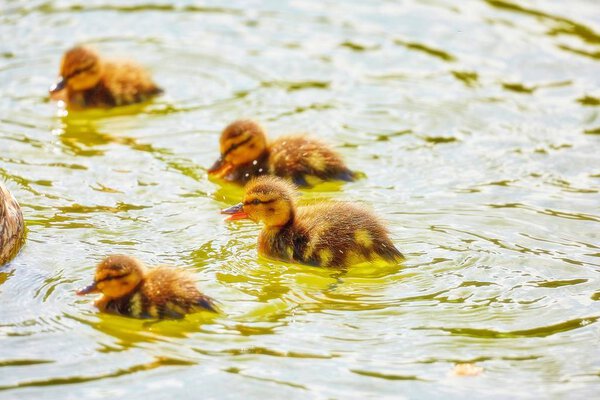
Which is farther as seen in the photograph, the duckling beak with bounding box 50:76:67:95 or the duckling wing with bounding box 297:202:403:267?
the duckling beak with bounding box 50:76:67:95

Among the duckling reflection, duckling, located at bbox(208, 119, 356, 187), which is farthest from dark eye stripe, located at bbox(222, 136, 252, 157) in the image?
the duckling reflection

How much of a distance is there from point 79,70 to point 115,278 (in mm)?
3524

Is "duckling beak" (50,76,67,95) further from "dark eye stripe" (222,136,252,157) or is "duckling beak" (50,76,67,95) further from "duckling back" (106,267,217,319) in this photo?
"duckling back" (106,267,217,319)

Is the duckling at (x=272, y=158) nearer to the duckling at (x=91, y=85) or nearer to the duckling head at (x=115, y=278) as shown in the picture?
the duckling at (x=91, y=85)

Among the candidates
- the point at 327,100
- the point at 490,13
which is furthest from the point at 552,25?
the point at 327,100

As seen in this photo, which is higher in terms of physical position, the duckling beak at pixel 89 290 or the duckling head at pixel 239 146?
the duckling head at pixel 239 146

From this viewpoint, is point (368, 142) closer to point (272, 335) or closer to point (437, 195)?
point (437, 195)

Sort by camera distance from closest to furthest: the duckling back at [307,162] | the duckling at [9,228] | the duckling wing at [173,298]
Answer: the duckling wing at [173,298]
the duckling at [9,228]
the duckling back at [307,162]

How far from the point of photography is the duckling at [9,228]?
17.8 ft

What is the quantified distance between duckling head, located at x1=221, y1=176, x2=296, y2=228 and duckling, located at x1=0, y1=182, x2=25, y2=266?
41.7 inches

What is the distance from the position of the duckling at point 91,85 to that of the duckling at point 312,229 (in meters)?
2.47

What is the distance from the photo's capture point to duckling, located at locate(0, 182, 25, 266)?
5422mm

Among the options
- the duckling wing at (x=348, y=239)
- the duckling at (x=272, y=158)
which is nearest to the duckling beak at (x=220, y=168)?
the duckling at (x=272, y=158)

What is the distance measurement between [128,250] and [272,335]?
1132 millimetres
